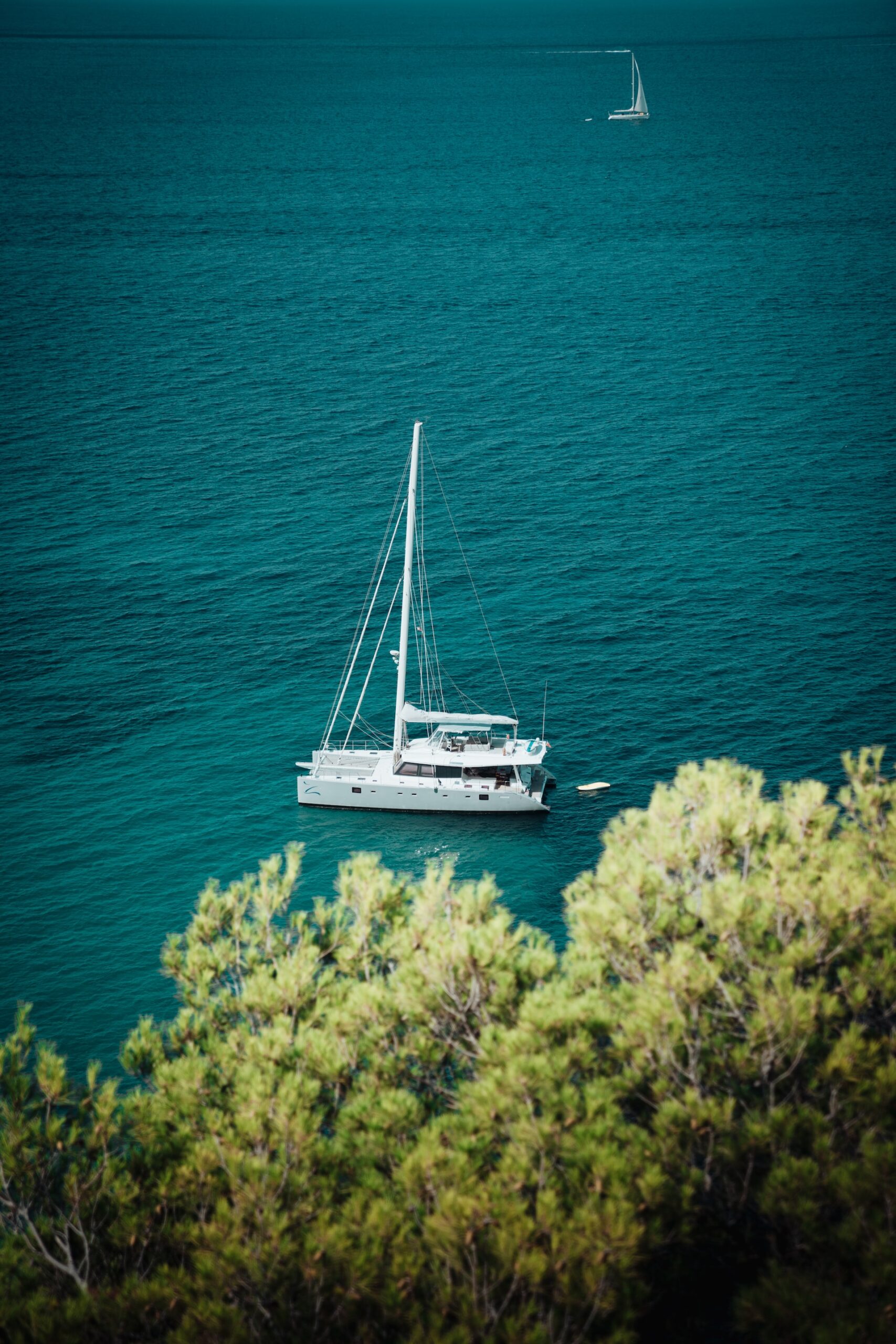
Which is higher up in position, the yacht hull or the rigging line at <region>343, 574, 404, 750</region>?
the rigging line at <region>343, 574, 404, 750</region>

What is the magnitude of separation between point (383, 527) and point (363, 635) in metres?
18.9

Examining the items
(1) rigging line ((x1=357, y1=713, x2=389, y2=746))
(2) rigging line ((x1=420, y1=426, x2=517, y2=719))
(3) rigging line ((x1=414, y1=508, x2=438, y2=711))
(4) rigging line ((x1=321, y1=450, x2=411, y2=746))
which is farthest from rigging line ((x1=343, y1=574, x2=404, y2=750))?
(2) rigging line ((x1=420, y1=426, x2=517, y2=719))

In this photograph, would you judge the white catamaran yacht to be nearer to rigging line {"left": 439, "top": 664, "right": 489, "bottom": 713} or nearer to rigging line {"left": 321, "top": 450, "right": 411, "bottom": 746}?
rigging line {"left": 321, "top": 450, "right": 411, "bottom": 746}

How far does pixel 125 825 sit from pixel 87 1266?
4133 centimetres

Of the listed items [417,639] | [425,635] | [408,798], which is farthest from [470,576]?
[408,798]

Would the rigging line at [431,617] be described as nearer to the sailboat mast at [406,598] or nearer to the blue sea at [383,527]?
the blue sea at [383,527]

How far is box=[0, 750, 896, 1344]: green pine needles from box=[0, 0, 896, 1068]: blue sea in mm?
23078

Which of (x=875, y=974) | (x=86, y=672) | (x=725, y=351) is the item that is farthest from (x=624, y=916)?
(x=725, y=351)

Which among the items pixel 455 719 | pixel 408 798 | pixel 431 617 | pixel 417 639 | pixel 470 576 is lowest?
pixel 408 798

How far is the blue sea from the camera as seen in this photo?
225 feet

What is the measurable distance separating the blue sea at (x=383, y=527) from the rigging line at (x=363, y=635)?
1370 millimetres

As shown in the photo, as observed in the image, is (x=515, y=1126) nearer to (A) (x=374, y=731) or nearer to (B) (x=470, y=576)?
(A) (x=374, y=731)

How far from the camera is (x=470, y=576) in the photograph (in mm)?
96250

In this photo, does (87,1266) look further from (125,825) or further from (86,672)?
(86,672)
